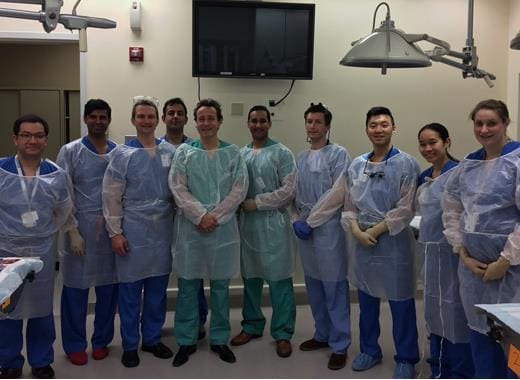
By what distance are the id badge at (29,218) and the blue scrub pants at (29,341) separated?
1.57 ft

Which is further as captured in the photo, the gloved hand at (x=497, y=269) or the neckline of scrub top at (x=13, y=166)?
the neckline of scrub top at (x=13, y=166)

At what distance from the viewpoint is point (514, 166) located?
1899 mm

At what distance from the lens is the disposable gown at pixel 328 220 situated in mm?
2746

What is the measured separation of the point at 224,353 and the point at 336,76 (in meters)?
2.09

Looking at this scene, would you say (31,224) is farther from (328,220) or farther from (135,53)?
(135,53)

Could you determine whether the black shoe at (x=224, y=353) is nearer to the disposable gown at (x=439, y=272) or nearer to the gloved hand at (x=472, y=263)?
the disposable gown at (x=439, y=272)

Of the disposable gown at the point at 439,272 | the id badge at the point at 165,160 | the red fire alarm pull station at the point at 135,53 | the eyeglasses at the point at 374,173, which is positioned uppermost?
the red fire alarm pull station at the point at 135,53

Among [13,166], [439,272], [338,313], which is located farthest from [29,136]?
[439,272]

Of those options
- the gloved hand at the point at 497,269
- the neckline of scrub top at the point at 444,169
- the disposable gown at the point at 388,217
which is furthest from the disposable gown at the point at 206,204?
the gloved hand at the point at 497,269

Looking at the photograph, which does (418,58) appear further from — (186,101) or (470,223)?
(186,101)

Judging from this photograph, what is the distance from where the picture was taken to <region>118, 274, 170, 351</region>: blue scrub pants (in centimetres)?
273

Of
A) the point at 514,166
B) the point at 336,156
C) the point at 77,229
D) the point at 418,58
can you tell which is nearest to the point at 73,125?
the point at 77,229

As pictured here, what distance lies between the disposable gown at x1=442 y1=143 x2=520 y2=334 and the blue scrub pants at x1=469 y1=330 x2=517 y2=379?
0.06 meters

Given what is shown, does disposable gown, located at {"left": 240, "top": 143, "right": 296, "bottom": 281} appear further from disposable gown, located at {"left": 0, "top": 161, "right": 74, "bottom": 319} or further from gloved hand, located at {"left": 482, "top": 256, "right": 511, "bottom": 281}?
gloved hand, located at {"left": 482, "top": 256, "right": 511, "bottom": 281}
